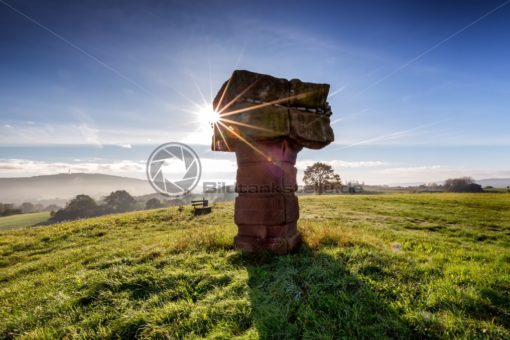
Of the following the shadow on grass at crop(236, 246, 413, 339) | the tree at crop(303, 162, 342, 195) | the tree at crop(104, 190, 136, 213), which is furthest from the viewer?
the tree at crop(104, 190, 136, 213)

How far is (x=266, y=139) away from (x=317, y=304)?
2.71 meters

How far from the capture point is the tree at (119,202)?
69.1 metres

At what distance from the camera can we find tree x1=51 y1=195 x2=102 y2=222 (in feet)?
204

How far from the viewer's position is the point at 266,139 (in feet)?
14.5

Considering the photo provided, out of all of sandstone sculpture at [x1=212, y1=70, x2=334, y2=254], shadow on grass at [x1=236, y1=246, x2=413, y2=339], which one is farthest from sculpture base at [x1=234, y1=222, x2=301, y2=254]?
shadow on grass at [x1=236, y1=246, x2=413, y2=339]

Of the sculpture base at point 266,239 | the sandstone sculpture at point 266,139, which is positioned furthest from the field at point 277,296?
the sandstone sculpture at point 266,139

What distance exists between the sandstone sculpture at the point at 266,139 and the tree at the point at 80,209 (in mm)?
72934

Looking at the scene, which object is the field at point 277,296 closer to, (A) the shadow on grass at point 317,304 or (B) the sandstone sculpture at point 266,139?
(A) the shadow on grass at point 317,304

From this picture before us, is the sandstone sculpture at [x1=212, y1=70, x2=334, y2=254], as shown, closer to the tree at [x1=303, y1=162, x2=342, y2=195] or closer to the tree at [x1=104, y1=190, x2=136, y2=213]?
the tree at [x1=303, y1=162, x2=342, y2=195]

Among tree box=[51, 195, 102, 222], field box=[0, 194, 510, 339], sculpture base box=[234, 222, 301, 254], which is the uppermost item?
sculpture base box=[234, 222, 301, 254]

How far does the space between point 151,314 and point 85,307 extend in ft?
3.33

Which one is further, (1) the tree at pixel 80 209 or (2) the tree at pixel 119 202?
(2) the tree at pixel 119 202

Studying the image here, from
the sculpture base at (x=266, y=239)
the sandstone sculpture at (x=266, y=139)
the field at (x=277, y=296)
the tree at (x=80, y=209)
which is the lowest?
the tree at (x=80, y=209)

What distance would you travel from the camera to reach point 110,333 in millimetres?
2516
